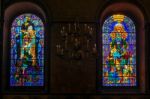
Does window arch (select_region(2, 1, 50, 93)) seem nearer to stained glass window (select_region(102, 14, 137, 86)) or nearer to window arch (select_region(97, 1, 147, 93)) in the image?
window arch (select_region(97, 1, 147, 93))

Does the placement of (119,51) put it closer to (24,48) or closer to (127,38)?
Result: (127,38)

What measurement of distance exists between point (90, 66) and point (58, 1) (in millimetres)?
2698

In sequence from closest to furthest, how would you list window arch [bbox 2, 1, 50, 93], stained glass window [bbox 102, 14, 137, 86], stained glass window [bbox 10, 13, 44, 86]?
window arch [bbox 2, 1, 50, 93], stained glass window [bbox 10, 13, 44, 86], stained glass window [bbox 102, 14, 137, 86]

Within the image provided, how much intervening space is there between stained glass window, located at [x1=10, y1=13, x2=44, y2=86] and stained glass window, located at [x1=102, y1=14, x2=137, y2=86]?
254 centimetres

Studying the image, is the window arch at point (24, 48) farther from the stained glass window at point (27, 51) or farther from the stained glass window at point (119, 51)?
the stained glass window at point (119, 51)

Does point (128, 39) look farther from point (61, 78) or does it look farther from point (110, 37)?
point (61, 78)

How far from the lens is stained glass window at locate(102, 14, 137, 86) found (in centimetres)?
1358

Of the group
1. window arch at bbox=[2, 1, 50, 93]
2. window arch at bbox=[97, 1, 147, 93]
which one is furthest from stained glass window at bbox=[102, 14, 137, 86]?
window arch at bbox=[2, 1, 50, 93]

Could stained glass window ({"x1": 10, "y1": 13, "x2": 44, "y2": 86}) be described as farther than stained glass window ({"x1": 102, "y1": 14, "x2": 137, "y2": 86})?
No

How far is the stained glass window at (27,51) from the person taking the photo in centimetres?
1346

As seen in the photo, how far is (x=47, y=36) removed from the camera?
12828mm

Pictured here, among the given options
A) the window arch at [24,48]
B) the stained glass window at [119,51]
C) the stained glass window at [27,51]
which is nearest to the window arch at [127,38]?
the stained glass window at [119,51]

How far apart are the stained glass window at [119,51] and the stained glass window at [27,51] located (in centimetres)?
254

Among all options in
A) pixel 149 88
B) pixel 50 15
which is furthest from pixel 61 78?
pixel 149 88
